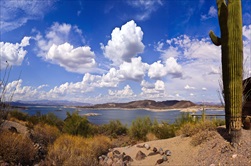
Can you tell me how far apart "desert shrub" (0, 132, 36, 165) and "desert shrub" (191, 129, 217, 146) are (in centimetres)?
644

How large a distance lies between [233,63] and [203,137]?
3.27 m

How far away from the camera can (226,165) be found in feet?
28.7

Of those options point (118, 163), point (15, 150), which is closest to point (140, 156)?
point (118, 163)

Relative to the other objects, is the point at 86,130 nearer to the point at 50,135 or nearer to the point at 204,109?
the point at 50,135

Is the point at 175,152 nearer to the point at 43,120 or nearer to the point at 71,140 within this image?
the point at 71,140

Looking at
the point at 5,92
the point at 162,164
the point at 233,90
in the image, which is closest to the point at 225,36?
the point at 233,90

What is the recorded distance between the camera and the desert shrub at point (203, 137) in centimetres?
1087

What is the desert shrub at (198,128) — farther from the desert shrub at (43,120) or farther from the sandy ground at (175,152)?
the desert shrub at (43,120)

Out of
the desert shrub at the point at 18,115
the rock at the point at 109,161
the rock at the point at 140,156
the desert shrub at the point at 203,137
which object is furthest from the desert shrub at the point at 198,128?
the desert shrub at the point at 18,115

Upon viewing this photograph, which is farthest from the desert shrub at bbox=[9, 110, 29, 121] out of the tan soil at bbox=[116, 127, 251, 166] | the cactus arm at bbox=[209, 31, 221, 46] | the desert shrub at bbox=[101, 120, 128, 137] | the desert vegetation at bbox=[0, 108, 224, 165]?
the cactus arm at bbox=[209, 31, 221, 46]

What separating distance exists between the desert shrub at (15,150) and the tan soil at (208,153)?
13.6 ft

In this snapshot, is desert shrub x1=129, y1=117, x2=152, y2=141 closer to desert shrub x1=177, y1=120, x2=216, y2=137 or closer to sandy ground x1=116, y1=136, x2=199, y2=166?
sandy ground x1=116, y1=136, x2=199, y2=166

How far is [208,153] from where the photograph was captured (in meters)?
9.88

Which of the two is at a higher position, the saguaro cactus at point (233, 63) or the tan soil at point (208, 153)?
the saguaro cactus at point (233, 63)
